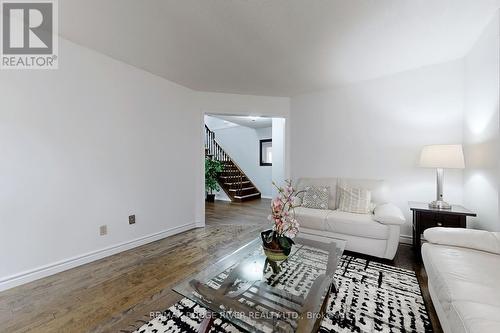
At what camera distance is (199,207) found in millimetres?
3676

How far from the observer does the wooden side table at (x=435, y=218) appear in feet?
7.05

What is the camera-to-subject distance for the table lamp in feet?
7.35

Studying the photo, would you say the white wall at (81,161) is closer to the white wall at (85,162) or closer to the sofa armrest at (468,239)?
the white wall at (85,162)

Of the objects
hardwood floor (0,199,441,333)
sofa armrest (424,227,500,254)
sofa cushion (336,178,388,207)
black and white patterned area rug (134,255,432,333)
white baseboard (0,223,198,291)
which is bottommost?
hardwood floor (0,199,441,333)

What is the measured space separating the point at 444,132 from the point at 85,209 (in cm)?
440

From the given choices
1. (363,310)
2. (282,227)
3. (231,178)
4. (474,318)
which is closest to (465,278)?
(474,318)

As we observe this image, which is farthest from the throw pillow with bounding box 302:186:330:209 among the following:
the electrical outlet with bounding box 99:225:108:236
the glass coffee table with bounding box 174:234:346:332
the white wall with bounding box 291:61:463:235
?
the electrical outlet with bounding box 99:225:108:236

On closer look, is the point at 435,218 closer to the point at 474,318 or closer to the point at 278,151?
the point at 474,318

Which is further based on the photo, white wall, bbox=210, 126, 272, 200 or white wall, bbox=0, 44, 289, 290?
white wall, bbox=210, 126, 272, 200

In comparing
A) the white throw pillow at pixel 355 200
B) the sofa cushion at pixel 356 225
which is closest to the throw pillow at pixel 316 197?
the white throw pillow at pixel 355 200

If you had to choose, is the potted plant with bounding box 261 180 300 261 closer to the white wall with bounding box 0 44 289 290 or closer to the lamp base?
the lamp base

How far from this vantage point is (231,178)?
271 inches

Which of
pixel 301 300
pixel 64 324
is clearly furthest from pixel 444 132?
pixel 64 324

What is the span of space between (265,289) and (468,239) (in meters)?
1.56
